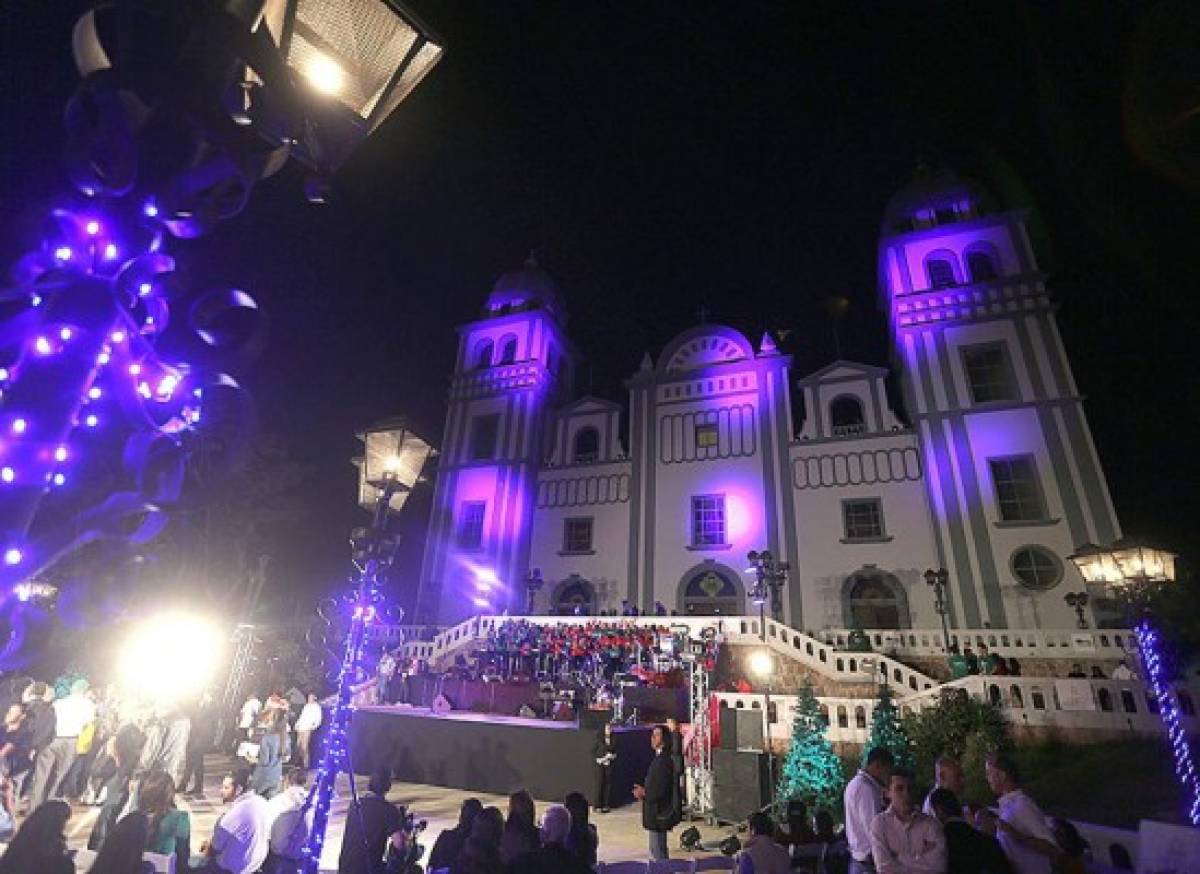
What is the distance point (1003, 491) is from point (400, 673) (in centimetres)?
1937

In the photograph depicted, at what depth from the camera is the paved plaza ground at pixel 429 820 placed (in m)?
7.30

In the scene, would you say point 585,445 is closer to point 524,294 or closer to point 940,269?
point 524,294

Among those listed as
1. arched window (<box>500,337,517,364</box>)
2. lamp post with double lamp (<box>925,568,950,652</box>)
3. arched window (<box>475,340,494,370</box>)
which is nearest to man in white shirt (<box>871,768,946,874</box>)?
lamp post with double lamp (<box>925,568,950,652</box>)

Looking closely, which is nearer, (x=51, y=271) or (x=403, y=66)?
(x=51, y=271)

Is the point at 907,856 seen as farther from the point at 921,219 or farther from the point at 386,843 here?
the point at 921,219

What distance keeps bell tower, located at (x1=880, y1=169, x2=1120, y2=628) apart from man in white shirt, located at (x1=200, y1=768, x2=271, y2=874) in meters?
18.4

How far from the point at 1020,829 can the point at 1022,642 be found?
13.3 m

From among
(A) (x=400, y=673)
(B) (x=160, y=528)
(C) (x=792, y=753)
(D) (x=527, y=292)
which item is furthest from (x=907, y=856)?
(D) (x=527, y=292)

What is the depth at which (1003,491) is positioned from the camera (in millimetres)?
18234

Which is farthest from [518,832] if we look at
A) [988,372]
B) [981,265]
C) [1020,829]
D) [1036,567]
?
[981,265]

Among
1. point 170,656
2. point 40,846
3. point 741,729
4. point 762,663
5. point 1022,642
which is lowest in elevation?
point 40,846

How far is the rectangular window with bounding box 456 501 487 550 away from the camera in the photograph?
2416cm

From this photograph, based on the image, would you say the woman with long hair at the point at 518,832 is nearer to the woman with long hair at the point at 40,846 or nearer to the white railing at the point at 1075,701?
the woman with long hair at the point at 40,846

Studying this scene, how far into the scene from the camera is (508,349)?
28516 mm
